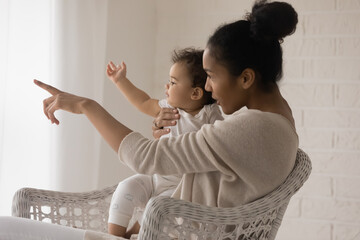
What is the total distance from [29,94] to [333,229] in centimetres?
165

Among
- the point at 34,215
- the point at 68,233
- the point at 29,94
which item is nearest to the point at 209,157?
the point at 68,233

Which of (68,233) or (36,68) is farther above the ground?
(36,68)

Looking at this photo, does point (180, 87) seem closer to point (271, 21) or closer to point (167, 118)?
point (167, 118)

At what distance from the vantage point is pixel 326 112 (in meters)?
2.98

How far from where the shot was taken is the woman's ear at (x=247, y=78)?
1393 mm

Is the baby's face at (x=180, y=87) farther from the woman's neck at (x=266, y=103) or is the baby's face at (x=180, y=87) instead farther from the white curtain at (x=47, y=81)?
the white curtain at (x=47, y=81)

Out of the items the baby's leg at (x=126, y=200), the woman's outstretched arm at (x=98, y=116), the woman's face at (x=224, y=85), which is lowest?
the baby's leg at (x=126, y=200)

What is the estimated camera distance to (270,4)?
142 centimetres

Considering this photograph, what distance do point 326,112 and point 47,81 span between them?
1.42 meters

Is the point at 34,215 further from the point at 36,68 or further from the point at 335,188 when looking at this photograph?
the point at 335,188

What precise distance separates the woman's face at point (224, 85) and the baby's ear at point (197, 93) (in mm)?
364

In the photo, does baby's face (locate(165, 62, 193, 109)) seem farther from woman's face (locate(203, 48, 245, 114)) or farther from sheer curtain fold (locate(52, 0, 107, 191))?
sheer curtain fold (locate(52, 0, 107, 191))

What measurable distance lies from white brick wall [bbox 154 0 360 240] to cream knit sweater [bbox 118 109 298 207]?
1.60m

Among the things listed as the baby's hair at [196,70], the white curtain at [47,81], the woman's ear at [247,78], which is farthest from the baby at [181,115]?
the white curtain at [47,81]
